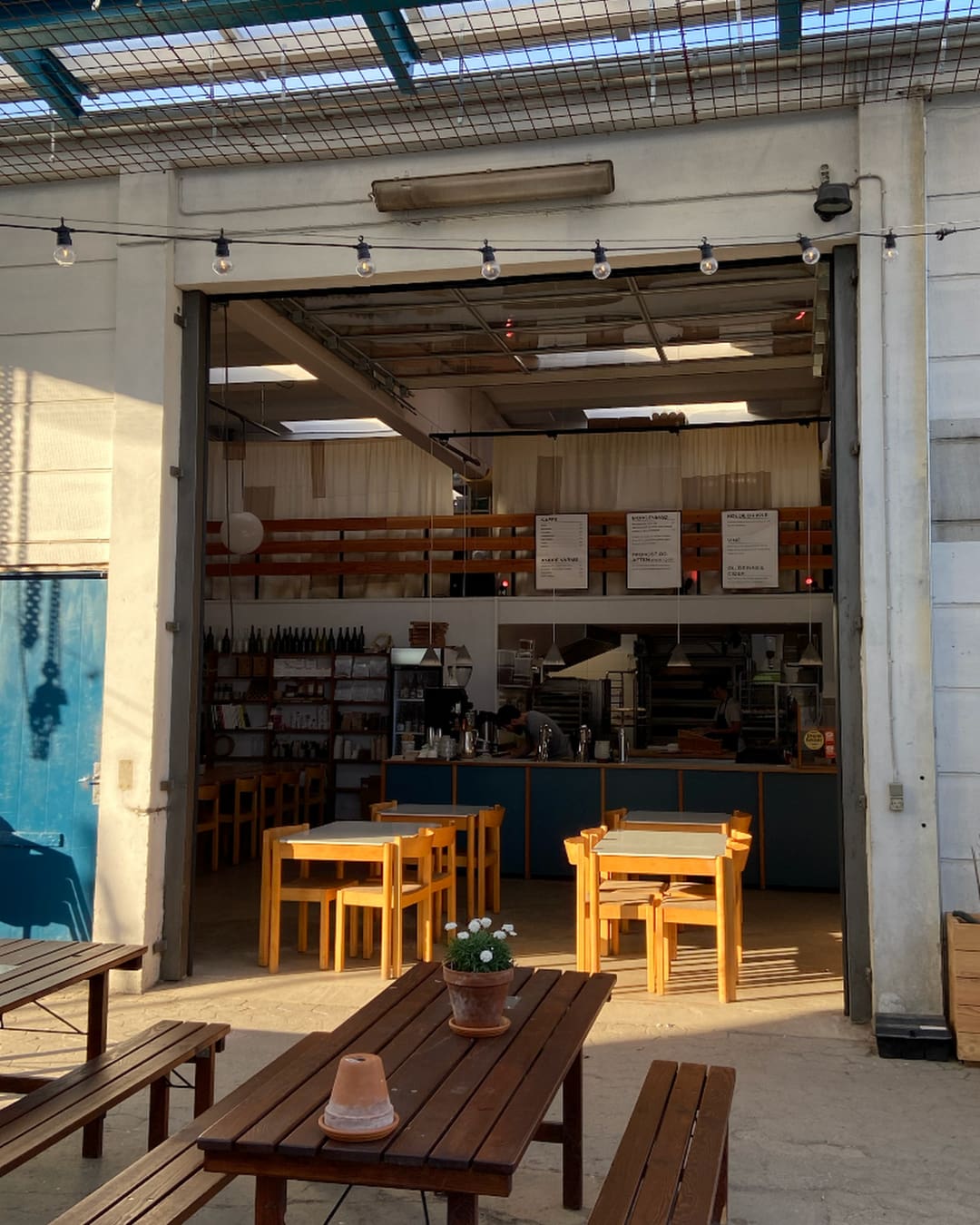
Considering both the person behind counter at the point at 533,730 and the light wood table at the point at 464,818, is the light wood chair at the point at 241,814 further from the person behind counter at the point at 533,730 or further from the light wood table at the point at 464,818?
the light wood table at the point at 464,818

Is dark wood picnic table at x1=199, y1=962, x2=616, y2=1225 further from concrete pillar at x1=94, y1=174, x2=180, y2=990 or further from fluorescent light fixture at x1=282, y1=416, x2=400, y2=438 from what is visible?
fluorescent light fixture at x1=282, y1=416, x2=400, y2=438

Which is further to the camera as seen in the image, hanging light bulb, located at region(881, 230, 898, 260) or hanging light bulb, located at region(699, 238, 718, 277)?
hanging light bulb, located at region(699, 238, 718, 277)

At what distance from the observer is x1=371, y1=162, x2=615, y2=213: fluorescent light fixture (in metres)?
5.64

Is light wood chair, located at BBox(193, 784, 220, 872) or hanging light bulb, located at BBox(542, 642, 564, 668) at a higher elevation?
hanging light bulb, located at BBox(542, 642, 564, 668)

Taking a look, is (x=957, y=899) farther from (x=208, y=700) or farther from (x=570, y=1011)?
(x=208, y=700)

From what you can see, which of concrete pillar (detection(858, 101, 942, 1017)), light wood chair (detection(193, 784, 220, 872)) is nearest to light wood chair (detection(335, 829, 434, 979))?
concrete pillar (detection(858, 101, 942, 1017))

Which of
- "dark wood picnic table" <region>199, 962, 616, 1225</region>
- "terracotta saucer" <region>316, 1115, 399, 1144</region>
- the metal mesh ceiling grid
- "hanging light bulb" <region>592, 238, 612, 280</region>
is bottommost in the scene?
"dark wood picnic table" <region>199, 962, 616, 1225</region>

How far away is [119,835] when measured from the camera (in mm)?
6008

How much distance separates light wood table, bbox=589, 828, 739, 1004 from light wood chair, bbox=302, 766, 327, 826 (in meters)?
6.19

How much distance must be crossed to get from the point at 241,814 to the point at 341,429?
5.02 meters

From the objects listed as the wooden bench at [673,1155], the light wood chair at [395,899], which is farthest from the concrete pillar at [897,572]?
the light wood chair at [395,899]

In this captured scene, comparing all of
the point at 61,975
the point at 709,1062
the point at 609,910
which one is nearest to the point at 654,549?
the point at 609,910

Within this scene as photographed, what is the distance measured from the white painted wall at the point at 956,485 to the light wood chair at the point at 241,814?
691 cm

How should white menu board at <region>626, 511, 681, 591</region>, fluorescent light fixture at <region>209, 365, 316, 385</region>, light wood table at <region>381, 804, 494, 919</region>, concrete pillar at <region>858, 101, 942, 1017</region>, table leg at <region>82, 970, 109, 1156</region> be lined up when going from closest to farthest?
table leg at <region>82, 970, 109, 1156</region>
concrete pillar at <region>858, 101, 942, 1017</region>
light wood table at <region>381, 804, 494, 919</region>
fluorescent light fixture at <region>209, 365, 316, 385</region>
white menu board at <region>626, 511, 681, 591</region>
